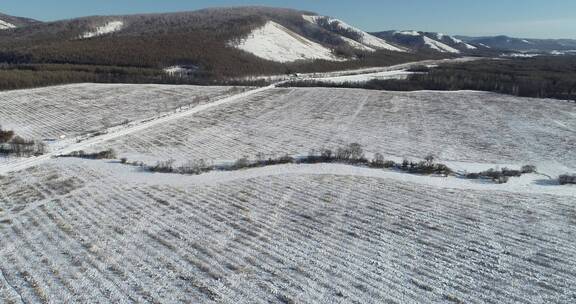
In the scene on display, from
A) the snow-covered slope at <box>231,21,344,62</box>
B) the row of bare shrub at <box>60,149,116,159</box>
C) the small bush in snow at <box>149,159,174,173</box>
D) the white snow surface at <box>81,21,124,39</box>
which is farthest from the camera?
the white snow surface at <box>81,21,124,39</box>

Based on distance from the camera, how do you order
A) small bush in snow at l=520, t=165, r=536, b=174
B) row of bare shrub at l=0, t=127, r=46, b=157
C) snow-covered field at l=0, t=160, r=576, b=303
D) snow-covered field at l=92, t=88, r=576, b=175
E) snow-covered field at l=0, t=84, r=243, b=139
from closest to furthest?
1. snow-covered field at l=0, t=160, r=576, b=303
2. small bush in snow at l=520, t=165, r=536, b=174
3. row of bare shrub at l=0, t=127, r=46, b=157
4. snow-covered field at l=92, t=88, r=576, b=175
5. snow-covered field at l=0, t=84, r=243, b=139

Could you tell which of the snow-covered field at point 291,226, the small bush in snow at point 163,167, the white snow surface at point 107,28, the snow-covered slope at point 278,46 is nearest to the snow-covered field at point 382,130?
the snow-covered field at point 291,226

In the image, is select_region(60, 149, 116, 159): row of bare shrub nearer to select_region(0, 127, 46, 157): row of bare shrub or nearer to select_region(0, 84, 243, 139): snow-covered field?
select_region(0, 127, 46, 157): row of bare shrub

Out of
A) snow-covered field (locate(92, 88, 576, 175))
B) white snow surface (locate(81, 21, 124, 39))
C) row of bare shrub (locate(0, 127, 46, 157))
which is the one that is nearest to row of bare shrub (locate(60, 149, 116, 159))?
snow-covered field (locate(92, 88, 576, 175))

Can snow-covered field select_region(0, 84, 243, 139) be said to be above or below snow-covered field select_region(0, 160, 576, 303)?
above

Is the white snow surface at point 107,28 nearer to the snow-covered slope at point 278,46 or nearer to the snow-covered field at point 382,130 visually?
the snow-covered slope at point 278,46

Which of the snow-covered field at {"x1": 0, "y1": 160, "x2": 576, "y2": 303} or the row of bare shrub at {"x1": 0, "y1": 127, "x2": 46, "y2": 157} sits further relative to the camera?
the row of bare shrub at {"x1": 0, "y1": 127, "x2": 46, "y2": 157}

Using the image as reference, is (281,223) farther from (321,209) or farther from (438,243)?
(438,243)
